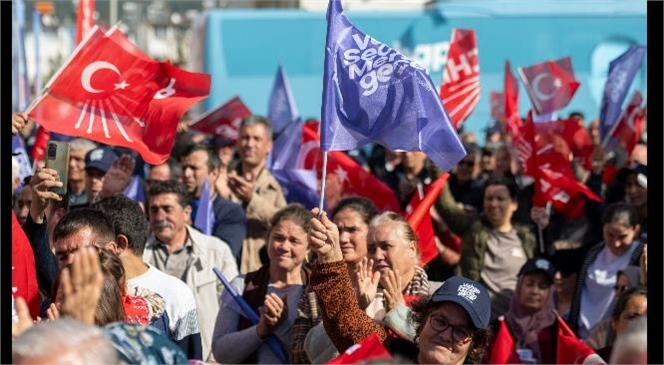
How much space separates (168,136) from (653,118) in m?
3.70

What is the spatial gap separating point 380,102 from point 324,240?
2.87 feet

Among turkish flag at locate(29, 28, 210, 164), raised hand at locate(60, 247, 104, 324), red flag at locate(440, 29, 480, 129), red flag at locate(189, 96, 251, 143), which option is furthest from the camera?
red flag at locate(189, 96, 251, 143)

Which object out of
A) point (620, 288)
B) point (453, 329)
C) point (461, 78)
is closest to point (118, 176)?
point (620, 288)

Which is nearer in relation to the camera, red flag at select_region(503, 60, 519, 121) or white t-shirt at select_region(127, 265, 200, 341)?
white t-shirt at select_region(127, 265, 200, 341)


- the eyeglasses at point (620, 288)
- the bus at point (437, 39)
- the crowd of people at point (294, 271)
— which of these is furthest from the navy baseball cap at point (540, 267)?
the bus at point (437, 39)

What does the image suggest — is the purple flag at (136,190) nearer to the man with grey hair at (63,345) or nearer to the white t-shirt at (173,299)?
the white t-shirt at (173,299)

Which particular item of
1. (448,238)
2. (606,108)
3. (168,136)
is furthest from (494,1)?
(168,136)

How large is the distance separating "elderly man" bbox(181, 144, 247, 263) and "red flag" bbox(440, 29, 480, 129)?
1970 mm

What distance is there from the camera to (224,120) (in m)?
13.7

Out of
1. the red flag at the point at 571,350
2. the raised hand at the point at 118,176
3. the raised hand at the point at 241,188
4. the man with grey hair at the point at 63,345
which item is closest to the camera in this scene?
the man with grey hair at the point at 63,345

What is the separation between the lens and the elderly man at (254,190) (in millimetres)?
8797

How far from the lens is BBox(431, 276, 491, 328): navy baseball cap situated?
16.4 ft

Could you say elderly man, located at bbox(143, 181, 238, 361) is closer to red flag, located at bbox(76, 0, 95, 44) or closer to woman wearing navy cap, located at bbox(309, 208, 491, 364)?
woman wearing navy cap, located at bbox(309, 208, 491, 364)

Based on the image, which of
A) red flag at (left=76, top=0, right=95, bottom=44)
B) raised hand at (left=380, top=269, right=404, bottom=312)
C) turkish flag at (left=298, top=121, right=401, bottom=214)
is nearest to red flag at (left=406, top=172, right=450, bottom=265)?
turkish flag at (left=298, top=121, right=401, bottom=214)
